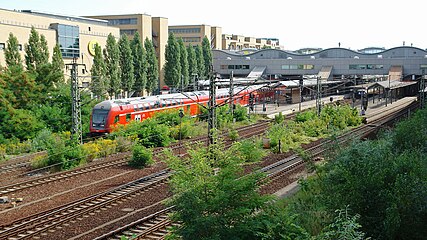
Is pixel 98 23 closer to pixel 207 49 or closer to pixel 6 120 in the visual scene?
pixel 207 49

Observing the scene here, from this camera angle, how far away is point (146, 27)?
79.0 m

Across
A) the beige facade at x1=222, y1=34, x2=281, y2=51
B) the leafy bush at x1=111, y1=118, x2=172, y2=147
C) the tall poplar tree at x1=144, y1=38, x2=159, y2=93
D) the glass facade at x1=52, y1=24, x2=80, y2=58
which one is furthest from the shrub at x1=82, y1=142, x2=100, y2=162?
the beige facade at x1=222, y1=34, x2=281, y2=51

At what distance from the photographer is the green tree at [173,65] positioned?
6756 cm

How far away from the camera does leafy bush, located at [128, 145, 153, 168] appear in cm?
2377

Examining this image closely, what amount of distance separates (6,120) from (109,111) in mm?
6635

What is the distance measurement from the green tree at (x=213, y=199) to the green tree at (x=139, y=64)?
5100 cm

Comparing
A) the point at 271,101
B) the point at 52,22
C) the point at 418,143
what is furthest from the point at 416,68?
the point at 418,143

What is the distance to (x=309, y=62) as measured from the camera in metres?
77.9

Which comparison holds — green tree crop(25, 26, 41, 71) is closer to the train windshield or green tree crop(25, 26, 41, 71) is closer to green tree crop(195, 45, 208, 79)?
the train windshield

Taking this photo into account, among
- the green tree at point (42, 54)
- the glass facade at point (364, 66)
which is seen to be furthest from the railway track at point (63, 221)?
the glass facade at point (364, 66)

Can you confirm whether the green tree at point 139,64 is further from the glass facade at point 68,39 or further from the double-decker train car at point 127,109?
the double-decker train car at point 127,109

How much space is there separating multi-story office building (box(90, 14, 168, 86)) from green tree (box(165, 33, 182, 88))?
37.4ft

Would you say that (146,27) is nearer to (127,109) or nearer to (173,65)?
(173,65)

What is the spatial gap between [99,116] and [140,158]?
951cm
